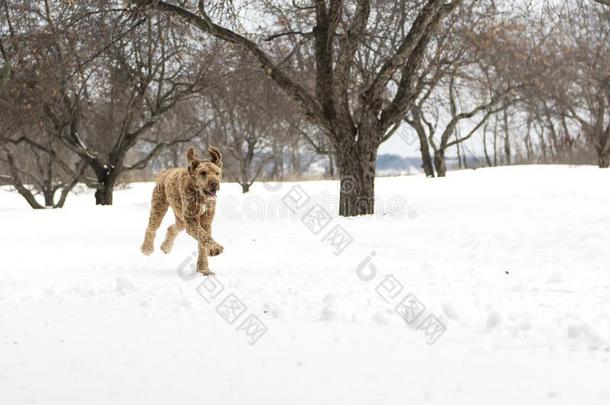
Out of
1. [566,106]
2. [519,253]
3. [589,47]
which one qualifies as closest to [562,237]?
[519,253]

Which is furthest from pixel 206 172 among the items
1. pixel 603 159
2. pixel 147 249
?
pixel 603 159

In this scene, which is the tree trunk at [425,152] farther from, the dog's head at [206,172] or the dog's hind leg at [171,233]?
the dog's head at [206,172]

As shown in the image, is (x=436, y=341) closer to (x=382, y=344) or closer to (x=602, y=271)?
(x=382, y=344)

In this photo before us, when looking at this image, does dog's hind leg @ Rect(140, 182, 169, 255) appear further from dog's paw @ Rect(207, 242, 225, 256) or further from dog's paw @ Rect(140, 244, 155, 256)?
dog's paw @ Rect(207, 242, 225, 256)

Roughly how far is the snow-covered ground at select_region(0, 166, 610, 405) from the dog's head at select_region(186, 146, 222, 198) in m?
0.96

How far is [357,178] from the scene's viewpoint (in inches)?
435

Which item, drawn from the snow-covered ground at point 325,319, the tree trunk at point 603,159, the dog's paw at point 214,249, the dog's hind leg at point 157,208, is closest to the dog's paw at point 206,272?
the snow-covered ground at point 325,319

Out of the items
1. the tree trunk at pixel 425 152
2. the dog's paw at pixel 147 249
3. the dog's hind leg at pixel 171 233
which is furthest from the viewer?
the tree trunk at pixel 425 152

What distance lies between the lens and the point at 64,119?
17.4m

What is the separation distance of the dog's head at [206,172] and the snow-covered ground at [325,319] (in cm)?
96

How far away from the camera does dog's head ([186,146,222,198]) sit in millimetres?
5336

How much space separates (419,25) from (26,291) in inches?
298

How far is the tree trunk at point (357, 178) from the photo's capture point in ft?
35.9

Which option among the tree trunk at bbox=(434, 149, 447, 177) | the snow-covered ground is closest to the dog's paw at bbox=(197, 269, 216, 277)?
the snow-covered ground
